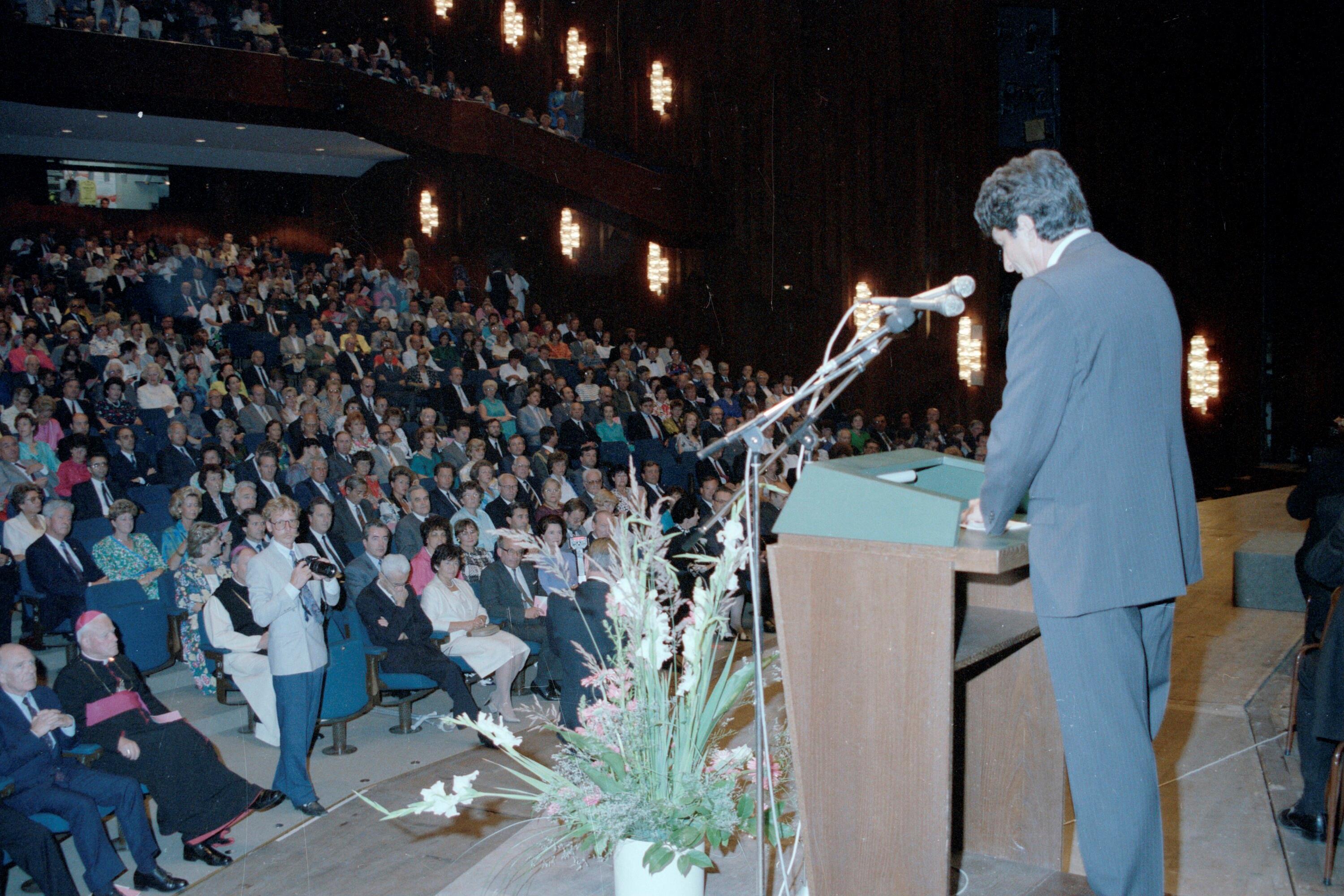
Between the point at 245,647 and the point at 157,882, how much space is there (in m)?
1.20

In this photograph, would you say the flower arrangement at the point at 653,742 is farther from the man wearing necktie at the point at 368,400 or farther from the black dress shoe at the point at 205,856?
the man wearing necktie at the point at 368,400

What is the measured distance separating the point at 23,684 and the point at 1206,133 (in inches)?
492

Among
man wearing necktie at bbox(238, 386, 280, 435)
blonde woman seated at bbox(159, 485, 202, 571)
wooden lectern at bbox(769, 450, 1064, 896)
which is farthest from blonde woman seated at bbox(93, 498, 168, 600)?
wooden lectern at bbox(769, 450, 1064, 896)

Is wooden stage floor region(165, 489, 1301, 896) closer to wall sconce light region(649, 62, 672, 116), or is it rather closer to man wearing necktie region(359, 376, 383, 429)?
man wearing necktie region(359, 376, 383, 429)

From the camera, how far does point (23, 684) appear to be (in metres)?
3.26

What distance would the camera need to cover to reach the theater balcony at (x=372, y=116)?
12188 millimetres

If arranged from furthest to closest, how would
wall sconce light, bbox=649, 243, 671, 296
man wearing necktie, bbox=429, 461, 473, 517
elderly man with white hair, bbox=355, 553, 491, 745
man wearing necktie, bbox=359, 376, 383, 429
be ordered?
1. wall sconce light, bbox=649, 243, 671, 296
2. man wearing necktie, bbox=359, 376, 383, 429
3. man wearing necktie, bbox=429, 461, 473, 517
4. elderly man with white hair, bbox=355, 553, 491, 745

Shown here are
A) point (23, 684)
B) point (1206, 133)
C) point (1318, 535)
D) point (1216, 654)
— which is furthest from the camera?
point (1206, 133)

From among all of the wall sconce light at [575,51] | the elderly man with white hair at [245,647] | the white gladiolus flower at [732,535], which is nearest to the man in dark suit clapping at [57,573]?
the elderly man with white hair at [245,647]

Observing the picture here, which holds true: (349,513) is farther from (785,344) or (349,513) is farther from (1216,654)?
(785,344)

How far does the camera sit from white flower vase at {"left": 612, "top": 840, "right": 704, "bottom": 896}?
175 cm

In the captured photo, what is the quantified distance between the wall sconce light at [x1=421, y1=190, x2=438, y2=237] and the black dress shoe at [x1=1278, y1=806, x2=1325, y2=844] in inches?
582

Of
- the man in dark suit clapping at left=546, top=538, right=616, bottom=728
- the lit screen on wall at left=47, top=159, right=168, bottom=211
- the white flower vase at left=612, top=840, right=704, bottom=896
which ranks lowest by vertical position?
the man in dark suit clapping at left=546, top=538, right=616, bottom=728

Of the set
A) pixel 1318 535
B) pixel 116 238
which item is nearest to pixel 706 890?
pixel 1318 535
